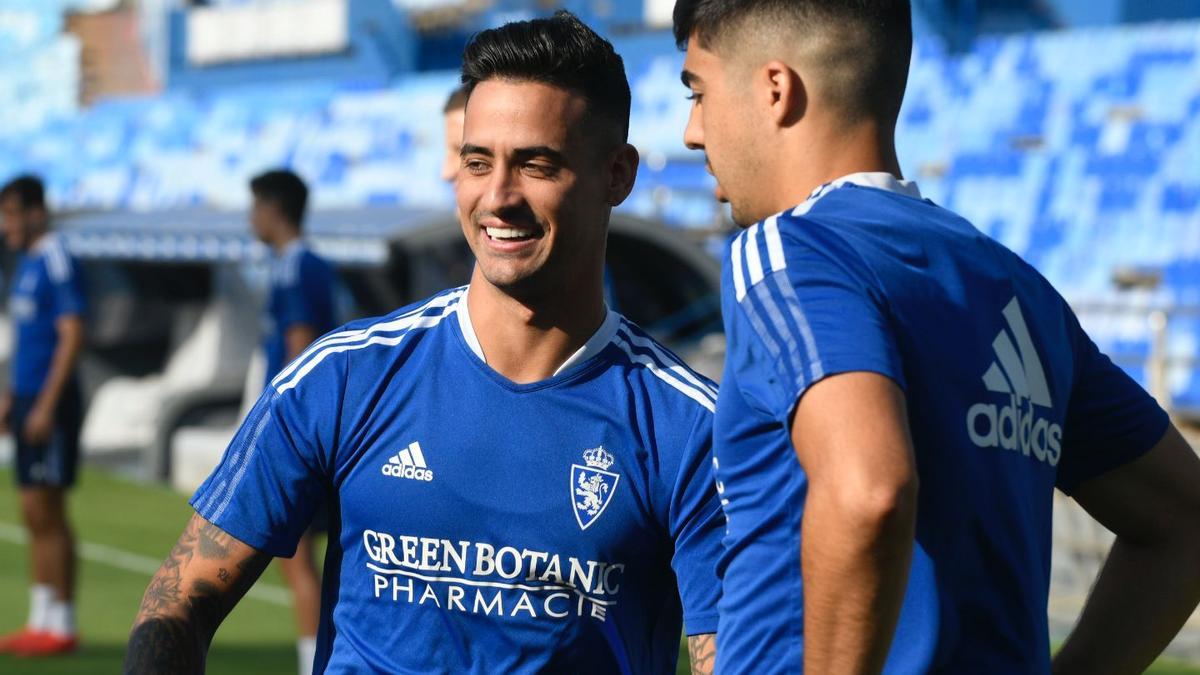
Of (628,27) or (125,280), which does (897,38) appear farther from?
(628,27)

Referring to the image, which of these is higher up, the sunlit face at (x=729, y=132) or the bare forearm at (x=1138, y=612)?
the sunlit face at (x=729, y=132)

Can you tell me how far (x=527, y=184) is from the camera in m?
2.67

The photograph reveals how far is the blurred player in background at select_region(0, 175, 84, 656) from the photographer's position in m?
7.60

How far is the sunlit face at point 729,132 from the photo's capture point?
6.75 ft

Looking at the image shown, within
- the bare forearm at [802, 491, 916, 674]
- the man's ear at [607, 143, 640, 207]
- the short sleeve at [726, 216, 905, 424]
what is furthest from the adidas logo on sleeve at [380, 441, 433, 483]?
the bare forearm at [802, 491, 916, 674]

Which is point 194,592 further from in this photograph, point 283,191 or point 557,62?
point 283,191

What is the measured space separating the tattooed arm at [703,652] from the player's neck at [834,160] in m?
0.75

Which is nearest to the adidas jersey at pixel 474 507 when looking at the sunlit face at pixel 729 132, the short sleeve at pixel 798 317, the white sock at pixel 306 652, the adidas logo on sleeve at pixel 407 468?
the adidas logo on sleeve at pixel 407 468

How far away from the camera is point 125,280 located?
17.7 meters

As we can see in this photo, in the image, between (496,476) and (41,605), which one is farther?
(41,605)

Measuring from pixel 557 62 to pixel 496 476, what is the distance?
0.70m

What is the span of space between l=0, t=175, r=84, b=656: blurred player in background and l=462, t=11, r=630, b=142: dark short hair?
5.53 meters

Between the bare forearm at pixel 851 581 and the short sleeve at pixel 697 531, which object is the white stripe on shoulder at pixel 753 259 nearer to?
the bare forearm at pixel 851 581

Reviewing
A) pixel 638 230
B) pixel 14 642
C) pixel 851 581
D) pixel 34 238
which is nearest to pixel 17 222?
pixel 34 238
